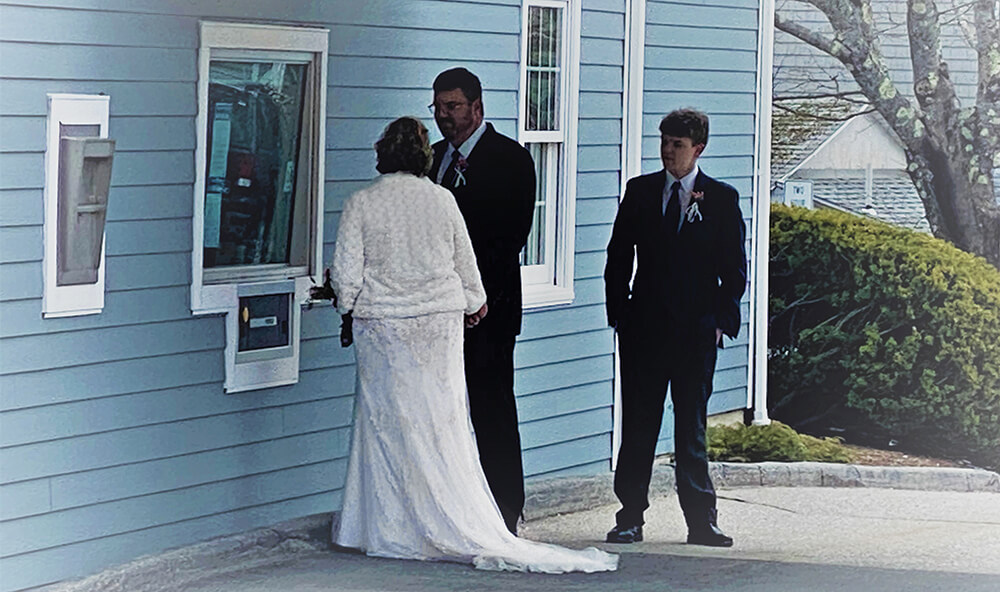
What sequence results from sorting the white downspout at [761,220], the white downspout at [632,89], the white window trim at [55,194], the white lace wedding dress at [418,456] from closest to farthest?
the white window trim at [55,194] → the white lace wedding dress at [418,456] → the white downspout at [632,89] → the white downspout at [761,220]

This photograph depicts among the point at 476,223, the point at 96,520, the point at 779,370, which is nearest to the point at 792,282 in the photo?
the point at 779,370

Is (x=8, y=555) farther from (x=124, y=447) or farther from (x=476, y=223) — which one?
(x=476, y=223)

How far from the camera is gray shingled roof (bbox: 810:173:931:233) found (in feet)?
45.0

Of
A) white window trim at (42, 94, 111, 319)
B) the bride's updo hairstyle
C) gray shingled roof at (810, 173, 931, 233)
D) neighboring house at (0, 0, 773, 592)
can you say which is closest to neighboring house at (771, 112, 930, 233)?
gray shingled roof at (810, 173, 931, 233)

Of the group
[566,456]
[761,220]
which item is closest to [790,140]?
[761,220]

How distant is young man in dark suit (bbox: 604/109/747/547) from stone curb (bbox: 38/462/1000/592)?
2.53 ft

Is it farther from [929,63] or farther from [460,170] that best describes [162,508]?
[929,63]

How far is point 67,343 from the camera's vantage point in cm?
733

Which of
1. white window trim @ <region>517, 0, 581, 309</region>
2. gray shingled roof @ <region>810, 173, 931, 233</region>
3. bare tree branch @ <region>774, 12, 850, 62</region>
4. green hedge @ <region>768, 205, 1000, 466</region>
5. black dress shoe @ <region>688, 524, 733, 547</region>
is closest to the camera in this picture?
black dress shoe @ <region>688, 524, 733, 547</region>

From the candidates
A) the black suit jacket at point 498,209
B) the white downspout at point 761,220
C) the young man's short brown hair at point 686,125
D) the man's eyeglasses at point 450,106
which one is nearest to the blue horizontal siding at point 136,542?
the black suit jacket at point 498,209

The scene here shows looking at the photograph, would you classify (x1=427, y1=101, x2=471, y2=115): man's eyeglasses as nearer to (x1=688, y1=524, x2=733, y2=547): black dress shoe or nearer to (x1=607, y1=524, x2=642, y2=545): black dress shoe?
(x1=607, y1=524, x2=642, y2=545): black dress shoe

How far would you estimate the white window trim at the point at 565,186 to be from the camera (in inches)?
395

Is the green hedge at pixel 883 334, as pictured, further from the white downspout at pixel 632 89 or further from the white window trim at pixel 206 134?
the white window trim at pixel 206 134

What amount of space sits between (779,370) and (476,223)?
526 cm
